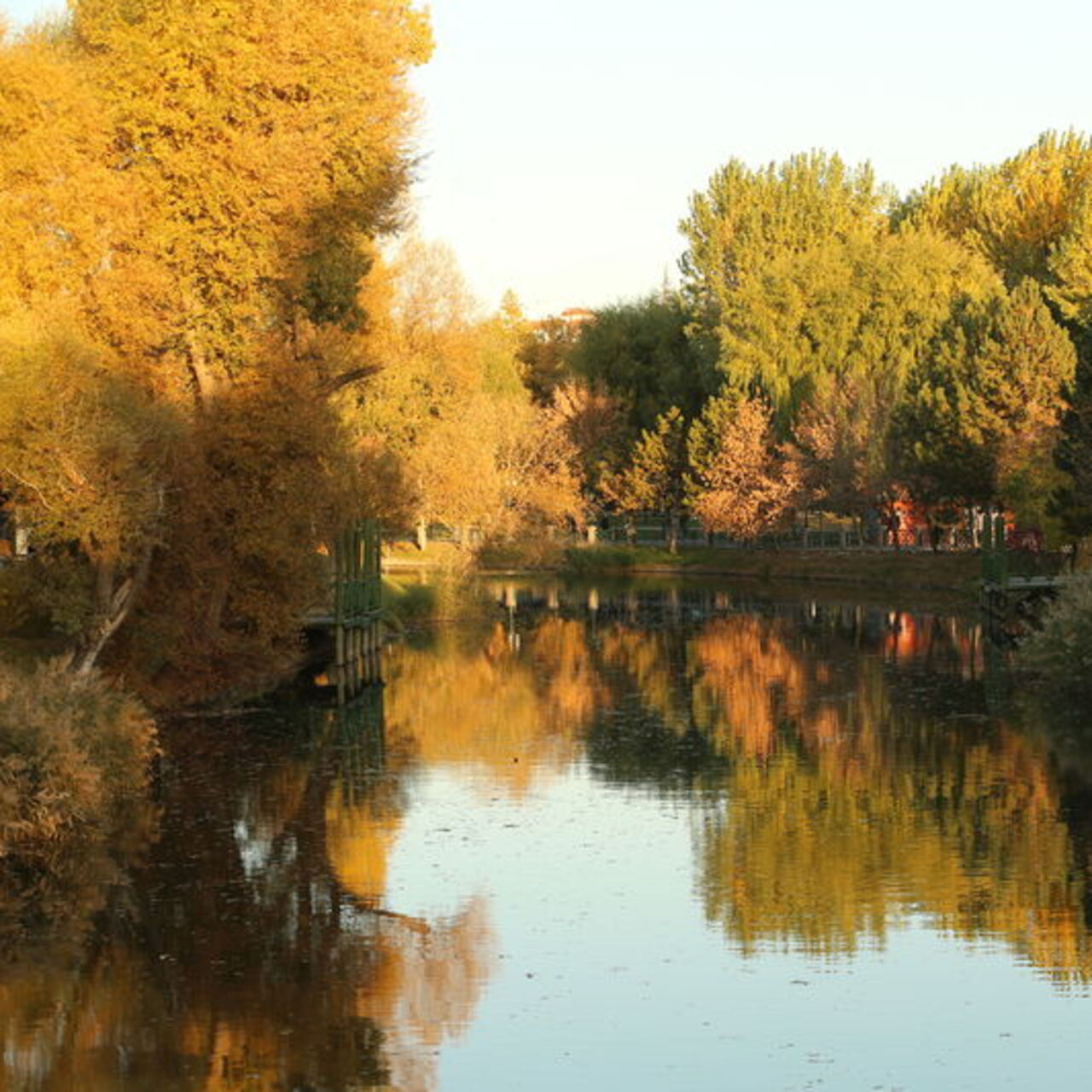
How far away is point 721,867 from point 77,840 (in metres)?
8.05

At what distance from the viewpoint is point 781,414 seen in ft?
298

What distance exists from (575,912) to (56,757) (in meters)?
6.40

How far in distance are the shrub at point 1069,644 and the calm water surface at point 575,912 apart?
2964 millimetres

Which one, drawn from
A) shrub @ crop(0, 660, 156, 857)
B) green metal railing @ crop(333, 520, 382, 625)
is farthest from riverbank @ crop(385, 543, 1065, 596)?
shrub @ crop(0, 660, 156, 857)

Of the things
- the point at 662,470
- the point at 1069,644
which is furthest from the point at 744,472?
the point at 1069,644

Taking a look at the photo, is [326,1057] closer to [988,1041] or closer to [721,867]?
[988,1041]

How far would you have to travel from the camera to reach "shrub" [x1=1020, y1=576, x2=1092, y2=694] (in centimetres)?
3791

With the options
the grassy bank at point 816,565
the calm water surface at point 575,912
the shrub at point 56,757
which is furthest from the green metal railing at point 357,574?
the grassy bank at point 816,565

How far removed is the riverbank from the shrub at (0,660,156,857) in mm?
40010

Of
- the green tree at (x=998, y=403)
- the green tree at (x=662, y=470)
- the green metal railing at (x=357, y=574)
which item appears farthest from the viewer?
the green tree at (x=662, y=470)

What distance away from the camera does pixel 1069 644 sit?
38344 millimetres

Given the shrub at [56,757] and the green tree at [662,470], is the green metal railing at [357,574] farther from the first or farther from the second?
the green tree at [662,470]

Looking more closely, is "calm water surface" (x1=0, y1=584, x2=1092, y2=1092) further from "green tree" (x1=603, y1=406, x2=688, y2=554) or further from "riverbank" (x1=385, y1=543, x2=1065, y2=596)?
"green tree" (x1=603, y1=406, x2=688, y2=554)

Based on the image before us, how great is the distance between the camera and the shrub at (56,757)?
21594mm
